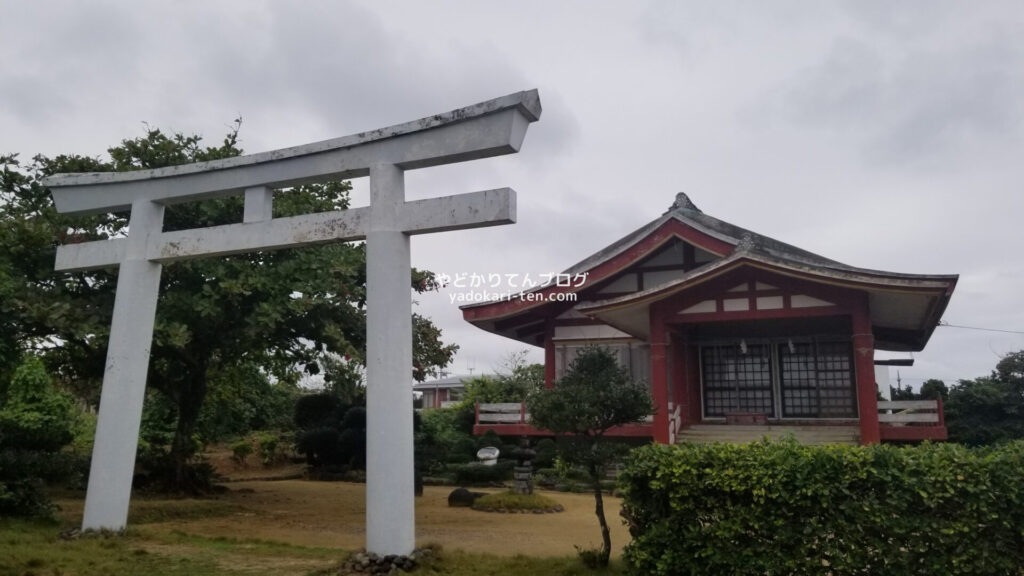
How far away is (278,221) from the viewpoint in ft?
26.1

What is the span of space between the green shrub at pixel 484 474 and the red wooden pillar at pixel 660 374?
517 cm

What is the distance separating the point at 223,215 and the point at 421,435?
392 inches

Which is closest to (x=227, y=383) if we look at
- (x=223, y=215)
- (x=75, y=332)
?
(x=223, y=215)

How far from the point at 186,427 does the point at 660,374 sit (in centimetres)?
895

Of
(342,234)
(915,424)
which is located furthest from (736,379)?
(342,234)

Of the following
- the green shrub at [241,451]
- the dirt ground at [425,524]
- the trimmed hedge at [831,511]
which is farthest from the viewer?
the green shrub at [241,451]

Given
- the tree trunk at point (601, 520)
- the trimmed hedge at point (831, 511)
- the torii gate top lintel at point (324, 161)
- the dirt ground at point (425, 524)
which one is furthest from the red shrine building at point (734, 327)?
the torii gate top lintel at point (324, 161)

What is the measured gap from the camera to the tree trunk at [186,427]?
13.3 m

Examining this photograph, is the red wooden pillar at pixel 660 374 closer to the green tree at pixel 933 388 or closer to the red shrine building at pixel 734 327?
the red shrine building at pixel 734 327

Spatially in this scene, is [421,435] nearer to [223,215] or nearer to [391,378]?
[223,215]

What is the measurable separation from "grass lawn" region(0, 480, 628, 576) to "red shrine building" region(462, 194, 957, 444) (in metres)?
2.95

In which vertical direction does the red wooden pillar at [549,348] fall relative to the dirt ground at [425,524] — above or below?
above

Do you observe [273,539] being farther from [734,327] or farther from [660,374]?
[734,327]

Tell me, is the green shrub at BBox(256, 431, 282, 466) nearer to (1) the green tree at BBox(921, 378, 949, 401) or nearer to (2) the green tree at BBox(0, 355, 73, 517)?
(2) the green tree at BBox(0, 355, 73, 517)
